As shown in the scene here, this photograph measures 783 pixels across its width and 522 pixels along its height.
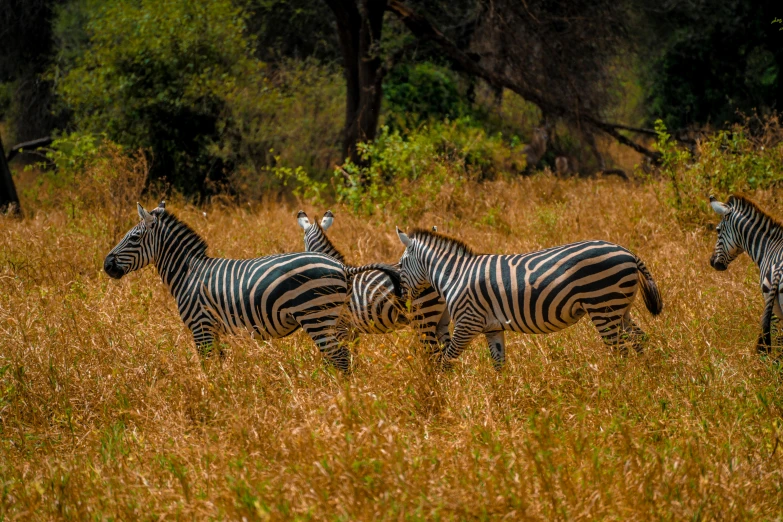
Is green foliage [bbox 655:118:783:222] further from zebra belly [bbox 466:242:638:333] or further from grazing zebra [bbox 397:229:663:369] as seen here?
zebra belly [bbox 466:242:638:333]

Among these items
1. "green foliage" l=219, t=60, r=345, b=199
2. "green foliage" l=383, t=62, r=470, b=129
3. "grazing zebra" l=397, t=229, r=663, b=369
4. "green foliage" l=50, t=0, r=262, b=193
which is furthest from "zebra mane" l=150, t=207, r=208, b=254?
"green foliage" l=383, t=62, r=470, b=129

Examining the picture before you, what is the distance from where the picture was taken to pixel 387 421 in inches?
160

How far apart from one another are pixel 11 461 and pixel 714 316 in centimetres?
449

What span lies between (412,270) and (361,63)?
9.18 meters

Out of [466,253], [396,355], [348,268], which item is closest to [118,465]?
[396,355]

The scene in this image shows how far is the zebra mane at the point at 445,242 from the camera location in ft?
19.6

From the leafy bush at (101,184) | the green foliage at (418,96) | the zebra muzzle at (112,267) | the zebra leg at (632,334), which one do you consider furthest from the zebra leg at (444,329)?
the green foliage at (418,96)

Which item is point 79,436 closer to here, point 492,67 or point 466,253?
point 466,253

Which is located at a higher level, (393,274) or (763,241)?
(763,241)

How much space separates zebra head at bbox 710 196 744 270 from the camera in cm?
623

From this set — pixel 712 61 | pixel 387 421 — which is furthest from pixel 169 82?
pixel 712 61

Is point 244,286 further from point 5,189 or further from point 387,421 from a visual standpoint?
point 5,189

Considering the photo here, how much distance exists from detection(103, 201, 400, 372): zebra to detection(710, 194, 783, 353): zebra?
2276 millimetres

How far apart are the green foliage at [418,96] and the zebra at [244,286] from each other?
32.7 ft
